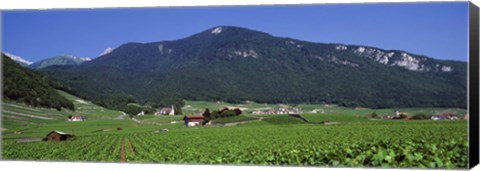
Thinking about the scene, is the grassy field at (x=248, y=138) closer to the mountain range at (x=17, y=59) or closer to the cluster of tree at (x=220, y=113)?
the cluster of tree at (x=220, y=113)

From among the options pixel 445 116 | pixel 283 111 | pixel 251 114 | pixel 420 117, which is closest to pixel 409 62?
pixel 420 117

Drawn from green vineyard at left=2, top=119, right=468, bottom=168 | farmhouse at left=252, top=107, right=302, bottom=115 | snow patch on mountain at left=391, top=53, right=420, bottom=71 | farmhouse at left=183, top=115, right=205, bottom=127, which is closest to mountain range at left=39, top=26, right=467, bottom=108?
snow patch on mountain at left=391, top=53, right=420, bottom=71

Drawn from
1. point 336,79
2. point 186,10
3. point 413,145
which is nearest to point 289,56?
point 336,79

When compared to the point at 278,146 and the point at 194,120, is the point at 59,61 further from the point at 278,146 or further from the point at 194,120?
the point at 278,146

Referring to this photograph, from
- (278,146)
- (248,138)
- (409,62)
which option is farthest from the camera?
(248,138)

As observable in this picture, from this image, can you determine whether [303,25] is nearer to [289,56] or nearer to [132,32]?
[289,56]
